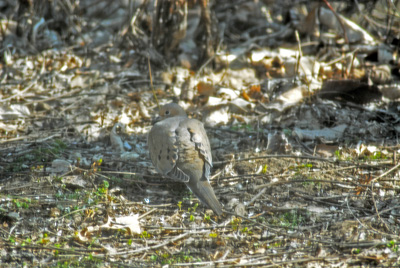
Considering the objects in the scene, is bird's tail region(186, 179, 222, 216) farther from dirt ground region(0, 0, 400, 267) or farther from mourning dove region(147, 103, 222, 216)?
dirt ground region(0, 0, 400, 267)

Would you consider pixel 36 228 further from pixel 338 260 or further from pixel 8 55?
pixel 8 55

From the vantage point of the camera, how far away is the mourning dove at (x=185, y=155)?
440 centimetres

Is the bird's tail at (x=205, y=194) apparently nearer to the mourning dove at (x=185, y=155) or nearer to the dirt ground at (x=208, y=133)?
the mourning dove at (x=185, y=155)

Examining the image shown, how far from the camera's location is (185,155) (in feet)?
15.1

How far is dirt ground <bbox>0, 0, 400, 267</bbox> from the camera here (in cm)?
385

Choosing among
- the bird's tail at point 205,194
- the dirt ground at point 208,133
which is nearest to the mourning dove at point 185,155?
the bird's tail at point 205,194

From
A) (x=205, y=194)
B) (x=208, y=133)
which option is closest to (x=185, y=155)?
(x=205, y=194)

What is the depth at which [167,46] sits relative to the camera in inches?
298

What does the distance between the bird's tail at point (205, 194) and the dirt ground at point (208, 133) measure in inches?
6.5

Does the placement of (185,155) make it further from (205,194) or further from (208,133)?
(208,133)

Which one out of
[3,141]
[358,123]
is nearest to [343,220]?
[358,123]

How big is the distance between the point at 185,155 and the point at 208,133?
4.69 feet

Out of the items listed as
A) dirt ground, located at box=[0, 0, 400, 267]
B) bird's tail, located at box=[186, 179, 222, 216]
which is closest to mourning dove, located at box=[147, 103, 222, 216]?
bird's tail, located at box=[186, 179, 222, 216]

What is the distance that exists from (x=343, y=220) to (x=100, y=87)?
172 inches
